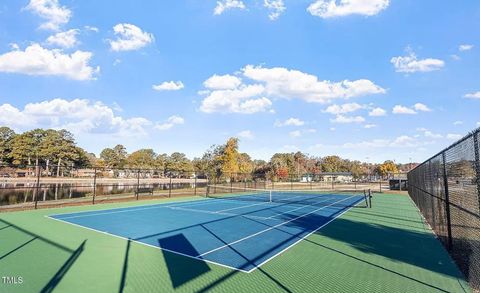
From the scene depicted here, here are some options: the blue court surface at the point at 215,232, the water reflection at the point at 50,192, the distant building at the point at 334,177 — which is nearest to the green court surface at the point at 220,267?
the blue court surface at the point at 215,232

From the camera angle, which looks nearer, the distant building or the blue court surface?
the blue court surface

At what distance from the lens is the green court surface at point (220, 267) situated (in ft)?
16.0

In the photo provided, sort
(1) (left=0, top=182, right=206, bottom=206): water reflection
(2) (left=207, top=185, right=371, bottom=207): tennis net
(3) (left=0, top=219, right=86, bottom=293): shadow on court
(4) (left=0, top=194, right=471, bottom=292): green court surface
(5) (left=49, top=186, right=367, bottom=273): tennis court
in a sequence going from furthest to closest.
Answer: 1. (1) (left=0, top=182, right=206, bottom=206): water reflection
2. (2) (left=207, top=185, right=371, bottom=207): tennis net
3. (5) (left=49, top=186, right=367, bottom=273): tennis court
4. (3) (left=0, top=219, right=86, bottom=293): shadow on court
5. (4) (left=0, top=194, right=471, bottom=292): green court surface

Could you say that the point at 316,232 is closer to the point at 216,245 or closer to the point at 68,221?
the point at 216,245

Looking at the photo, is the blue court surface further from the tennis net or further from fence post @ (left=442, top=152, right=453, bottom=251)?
the tennis net

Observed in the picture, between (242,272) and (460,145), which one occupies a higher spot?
(460,145)

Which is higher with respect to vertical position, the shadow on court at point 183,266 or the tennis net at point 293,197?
the shadow on court at point 183,266

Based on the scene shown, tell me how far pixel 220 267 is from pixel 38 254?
159 inches

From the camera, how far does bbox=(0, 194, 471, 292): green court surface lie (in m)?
4.87

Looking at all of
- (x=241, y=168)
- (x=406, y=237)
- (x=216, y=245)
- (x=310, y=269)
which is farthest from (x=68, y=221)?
(x=241, y=168)

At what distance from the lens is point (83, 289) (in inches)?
184

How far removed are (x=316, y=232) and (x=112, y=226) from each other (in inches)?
264

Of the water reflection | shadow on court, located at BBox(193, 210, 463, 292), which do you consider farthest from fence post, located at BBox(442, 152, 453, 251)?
the water reflection

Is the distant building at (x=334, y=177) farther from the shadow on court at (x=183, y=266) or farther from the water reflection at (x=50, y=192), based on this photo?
the shadow on court at (x=183, y=266)
